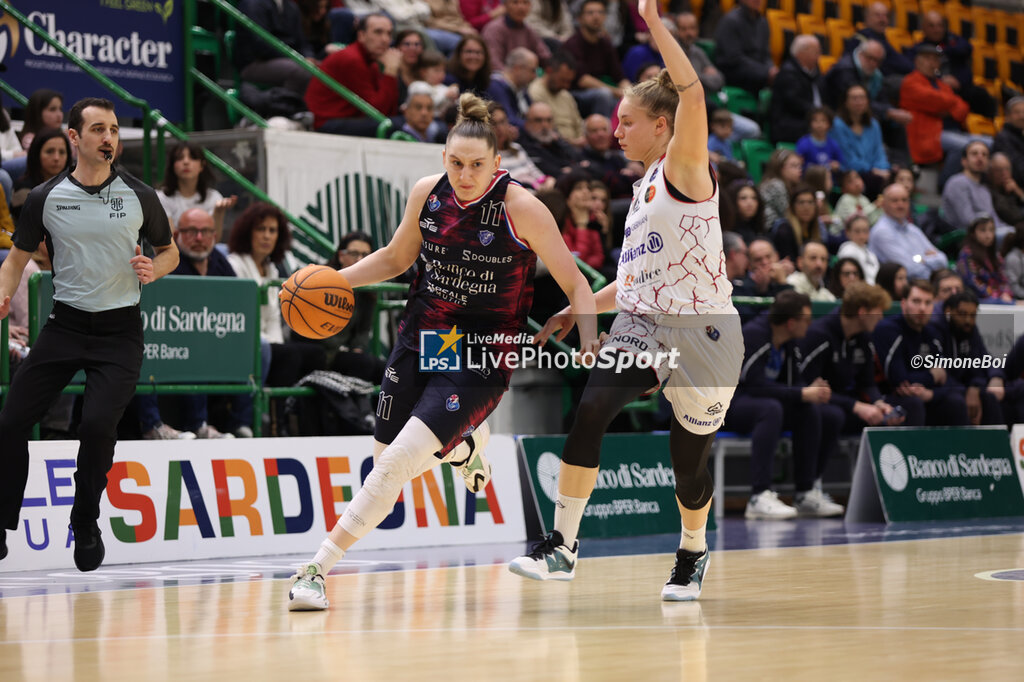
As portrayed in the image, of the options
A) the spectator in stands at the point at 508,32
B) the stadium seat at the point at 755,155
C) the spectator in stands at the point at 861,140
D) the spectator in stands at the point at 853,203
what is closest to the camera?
the spectator in stands at the point at 508,32

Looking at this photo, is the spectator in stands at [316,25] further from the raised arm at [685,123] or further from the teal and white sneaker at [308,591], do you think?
the teal and white sneaker at [308,591]

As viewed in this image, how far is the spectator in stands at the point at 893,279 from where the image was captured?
13.6 m

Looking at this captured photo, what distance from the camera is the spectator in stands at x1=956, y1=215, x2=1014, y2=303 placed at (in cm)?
1481

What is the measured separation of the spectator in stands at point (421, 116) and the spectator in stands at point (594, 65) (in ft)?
9.77

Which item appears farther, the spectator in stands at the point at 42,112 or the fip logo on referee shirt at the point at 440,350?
the spectator in stands at the point at 42,112

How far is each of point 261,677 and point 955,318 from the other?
9.71 meters

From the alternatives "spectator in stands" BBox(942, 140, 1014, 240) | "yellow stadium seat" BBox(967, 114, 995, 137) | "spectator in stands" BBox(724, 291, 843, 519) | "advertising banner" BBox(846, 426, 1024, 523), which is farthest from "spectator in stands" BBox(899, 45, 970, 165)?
"spectator in stands" BBox(724, 291, 843, 519)

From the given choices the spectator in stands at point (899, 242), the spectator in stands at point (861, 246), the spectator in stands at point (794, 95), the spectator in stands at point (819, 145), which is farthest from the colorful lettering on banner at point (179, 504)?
the spectator in stands at point (794, 95)

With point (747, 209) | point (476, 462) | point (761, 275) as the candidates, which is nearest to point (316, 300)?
point (476, 462)

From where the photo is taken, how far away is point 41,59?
11.5m

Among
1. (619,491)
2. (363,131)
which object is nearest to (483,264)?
(619,491)

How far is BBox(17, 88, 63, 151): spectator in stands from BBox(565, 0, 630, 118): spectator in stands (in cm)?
666

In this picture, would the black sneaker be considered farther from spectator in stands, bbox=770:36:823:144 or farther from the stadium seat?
spectator in stands, bbox=770:36:823:144

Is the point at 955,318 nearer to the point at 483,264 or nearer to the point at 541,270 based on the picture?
the point at 541,270
